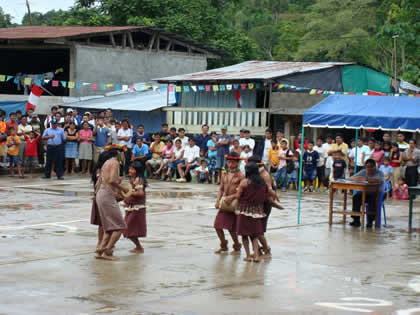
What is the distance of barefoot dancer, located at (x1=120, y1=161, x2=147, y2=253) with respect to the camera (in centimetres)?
1091

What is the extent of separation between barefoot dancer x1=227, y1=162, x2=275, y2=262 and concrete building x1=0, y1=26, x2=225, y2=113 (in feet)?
62.6

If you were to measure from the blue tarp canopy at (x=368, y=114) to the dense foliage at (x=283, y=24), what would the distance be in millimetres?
4933

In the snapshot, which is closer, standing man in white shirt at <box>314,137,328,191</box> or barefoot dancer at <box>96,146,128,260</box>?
barefoot dancer at <box>96,146,128,260</box>

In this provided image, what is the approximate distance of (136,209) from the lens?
1095cm

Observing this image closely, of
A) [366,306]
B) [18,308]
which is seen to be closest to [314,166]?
[366,306]

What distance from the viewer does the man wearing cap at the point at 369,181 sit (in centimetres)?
1436

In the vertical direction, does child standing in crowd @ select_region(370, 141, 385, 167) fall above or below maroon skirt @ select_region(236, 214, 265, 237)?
above

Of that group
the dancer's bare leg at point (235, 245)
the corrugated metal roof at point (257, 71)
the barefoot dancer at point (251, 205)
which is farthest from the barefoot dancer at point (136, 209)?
the corrugated metal roof at point (257, 71)

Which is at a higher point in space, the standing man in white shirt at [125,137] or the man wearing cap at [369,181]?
the standing man in white shirt at [125,137]

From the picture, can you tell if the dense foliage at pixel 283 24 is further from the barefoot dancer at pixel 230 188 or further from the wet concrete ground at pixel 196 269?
the barefoot dancer at pixel 230 188

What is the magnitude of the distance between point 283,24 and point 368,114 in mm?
51588

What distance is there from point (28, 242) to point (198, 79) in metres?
15.0

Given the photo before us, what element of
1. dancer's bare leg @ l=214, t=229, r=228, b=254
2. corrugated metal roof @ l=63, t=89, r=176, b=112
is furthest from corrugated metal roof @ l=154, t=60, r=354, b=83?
dancer's bare leg @ l=214, t=229, r=228, b=254

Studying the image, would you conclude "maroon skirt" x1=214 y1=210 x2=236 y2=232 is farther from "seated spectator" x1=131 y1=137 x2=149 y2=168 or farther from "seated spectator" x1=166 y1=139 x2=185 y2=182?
"seated spectator" x1=131 y1=137 x2=149 y2=168
